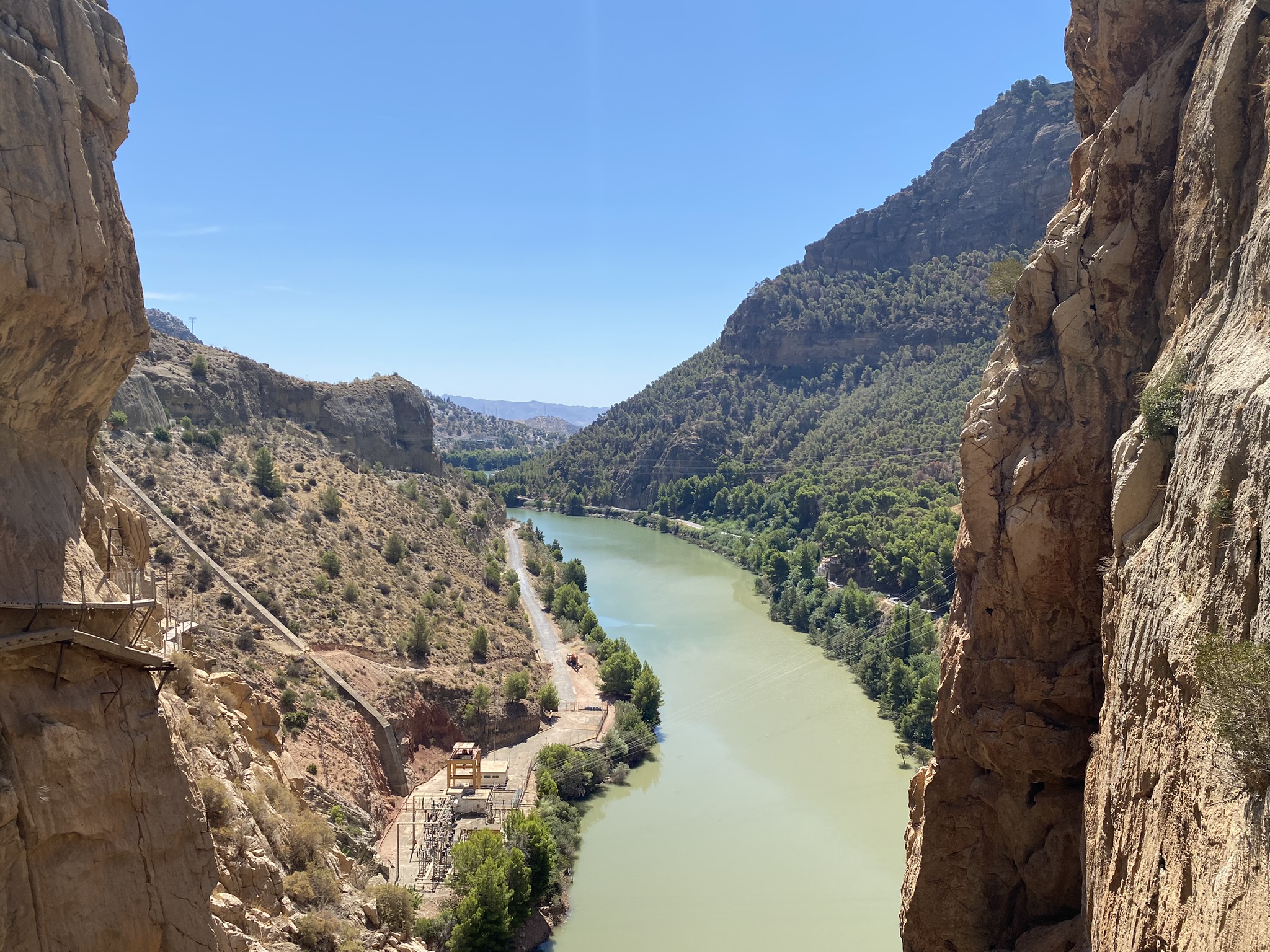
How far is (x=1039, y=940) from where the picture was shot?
46.7ft

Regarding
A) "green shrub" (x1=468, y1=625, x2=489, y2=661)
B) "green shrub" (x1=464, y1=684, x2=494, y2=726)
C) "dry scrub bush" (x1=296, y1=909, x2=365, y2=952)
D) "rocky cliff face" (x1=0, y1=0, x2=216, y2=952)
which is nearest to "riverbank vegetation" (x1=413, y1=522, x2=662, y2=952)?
"green shrub" (x1=464, y1=684, x2=494, y2=726)

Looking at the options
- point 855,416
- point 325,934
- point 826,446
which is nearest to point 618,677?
point 325,934

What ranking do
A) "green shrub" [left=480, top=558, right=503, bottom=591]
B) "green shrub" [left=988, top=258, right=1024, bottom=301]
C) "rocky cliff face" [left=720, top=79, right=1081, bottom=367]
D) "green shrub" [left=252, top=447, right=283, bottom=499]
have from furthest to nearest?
"rocky cliff face" [left=720, top=79, right=1081, bottom=367] < "green shrub" [left=480, top=558, right=503, bottom=591] < "green shrub" [left=252, top=447, right=283, bottom=499] < "green shrub" [left=988, top=258, right=1024, bottom=301]

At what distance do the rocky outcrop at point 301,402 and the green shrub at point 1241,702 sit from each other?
55224 mm

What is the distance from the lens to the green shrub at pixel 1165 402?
1102 cm

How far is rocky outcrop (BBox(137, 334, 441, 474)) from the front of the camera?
5475 centimetres

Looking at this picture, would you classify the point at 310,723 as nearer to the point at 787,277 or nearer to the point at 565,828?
the point at 565,828

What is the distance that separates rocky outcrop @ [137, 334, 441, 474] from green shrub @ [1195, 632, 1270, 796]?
181 feet

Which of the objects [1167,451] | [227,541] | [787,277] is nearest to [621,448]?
[787,277]

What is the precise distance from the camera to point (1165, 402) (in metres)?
11.1

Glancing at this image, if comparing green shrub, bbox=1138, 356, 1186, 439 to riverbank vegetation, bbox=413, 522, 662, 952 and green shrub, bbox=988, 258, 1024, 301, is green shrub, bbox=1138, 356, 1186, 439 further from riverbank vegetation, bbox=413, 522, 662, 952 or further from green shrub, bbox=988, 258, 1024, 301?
riverbank vegetation, bbox=413, 522, 662, 952

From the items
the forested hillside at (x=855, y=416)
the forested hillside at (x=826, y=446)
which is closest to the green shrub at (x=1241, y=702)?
the forested hillside at (x=855, y=416)

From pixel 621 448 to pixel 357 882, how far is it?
13069 centimetres

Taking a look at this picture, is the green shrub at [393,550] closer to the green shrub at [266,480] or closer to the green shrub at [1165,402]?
the green shrub at [266,480]
